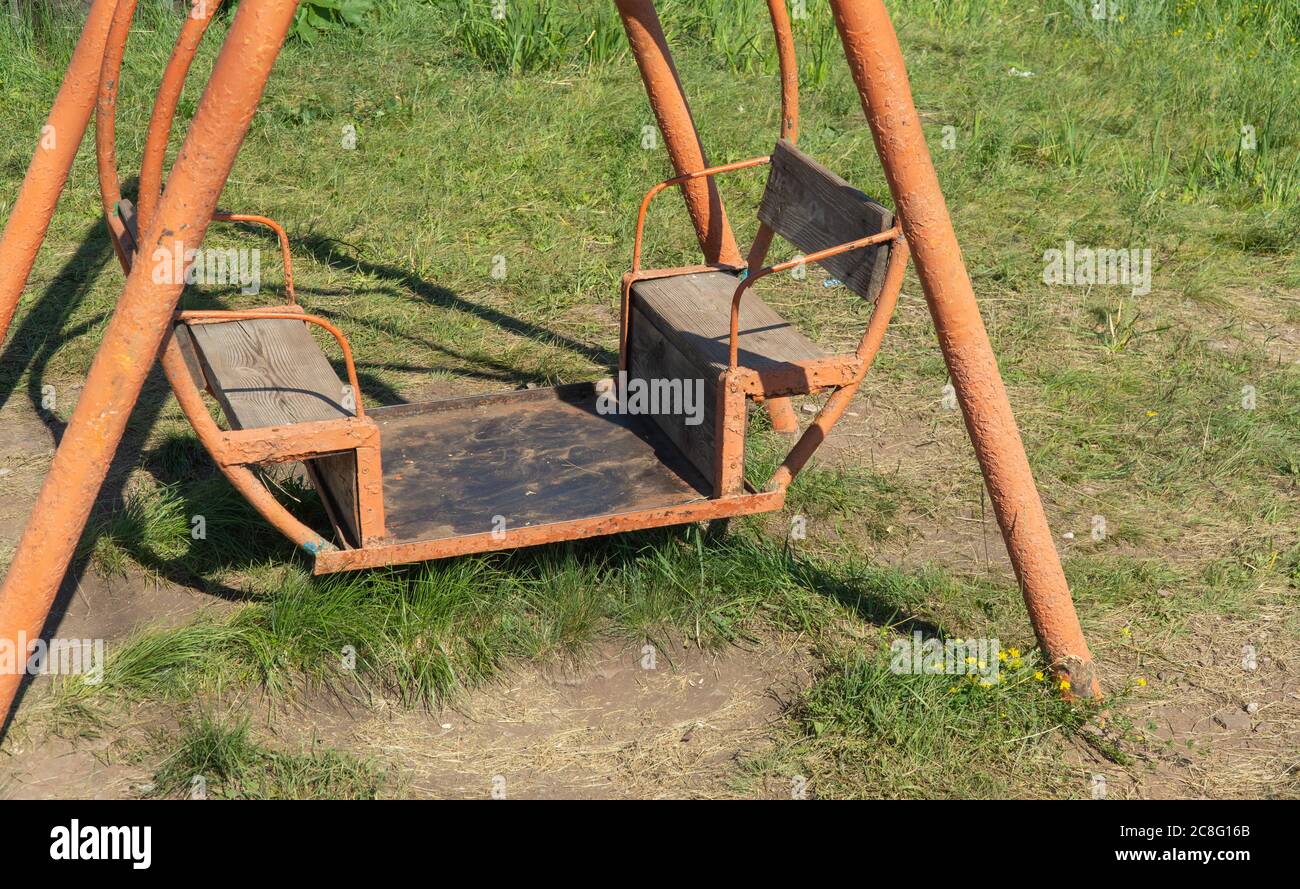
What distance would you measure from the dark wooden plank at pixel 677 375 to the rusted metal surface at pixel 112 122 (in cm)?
137

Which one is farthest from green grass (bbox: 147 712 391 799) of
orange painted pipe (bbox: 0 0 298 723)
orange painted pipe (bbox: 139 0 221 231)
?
orange painted pipe (bbox: 139 0 221 231)

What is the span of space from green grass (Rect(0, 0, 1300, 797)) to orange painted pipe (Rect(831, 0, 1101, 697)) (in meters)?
0.21

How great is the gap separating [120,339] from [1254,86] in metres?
5.93

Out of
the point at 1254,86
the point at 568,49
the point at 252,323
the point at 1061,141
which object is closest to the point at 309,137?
the point at 568,49

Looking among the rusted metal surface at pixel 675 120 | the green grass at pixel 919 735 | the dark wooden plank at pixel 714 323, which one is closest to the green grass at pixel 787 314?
the green grass at pixel 919 735

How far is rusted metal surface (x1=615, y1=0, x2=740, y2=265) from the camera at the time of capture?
396cm

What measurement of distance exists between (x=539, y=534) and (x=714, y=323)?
83cm

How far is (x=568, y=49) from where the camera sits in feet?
23.0

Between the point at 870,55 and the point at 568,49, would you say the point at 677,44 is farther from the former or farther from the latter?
the point at 870,55

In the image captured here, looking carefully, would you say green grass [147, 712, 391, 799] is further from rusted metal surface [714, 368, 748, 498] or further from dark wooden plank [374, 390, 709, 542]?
rusted metal surface [714, 368, 748, 498]

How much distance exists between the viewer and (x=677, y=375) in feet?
12.4

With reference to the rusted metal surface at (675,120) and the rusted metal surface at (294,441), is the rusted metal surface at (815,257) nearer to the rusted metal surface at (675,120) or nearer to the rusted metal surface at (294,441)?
the rusted metal surface at (294,441)

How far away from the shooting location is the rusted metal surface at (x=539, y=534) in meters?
3.19

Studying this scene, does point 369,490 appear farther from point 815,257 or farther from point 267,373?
point 815,257
